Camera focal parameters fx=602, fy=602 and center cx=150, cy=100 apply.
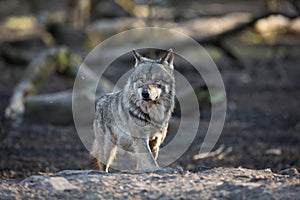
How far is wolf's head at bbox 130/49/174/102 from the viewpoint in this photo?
22.2 feet

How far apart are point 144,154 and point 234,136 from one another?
4589 millimetres

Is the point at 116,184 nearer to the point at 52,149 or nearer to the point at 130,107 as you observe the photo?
the point at 130,107

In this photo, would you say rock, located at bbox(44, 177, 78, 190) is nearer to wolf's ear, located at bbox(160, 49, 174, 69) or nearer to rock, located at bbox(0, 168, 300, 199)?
rock, located at bbox(0, 168, 300, 199)

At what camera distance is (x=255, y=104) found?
14031 mm

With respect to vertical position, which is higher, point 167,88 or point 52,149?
point 167,88

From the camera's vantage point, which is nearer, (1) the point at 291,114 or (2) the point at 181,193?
(2) the point at 181,193

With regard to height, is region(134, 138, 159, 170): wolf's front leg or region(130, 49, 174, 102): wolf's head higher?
region(130, 49, 174, 102): wolf's head

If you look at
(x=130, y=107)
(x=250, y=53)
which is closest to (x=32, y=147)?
(x=130, y=107)

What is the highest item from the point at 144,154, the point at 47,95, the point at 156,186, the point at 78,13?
the point at 78,13

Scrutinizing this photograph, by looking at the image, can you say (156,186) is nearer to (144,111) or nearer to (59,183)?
(59,183)

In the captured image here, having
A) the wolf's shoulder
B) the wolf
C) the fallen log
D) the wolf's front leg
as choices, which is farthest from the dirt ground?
the wolf's shoulder

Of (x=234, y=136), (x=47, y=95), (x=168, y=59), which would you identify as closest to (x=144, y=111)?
(x=168, y=59)

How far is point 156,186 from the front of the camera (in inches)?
209

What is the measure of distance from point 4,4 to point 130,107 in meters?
24.2
